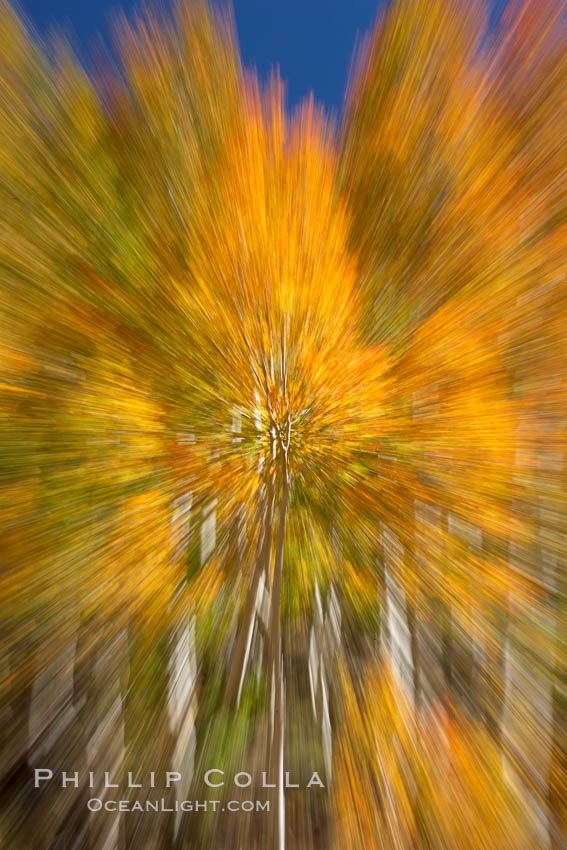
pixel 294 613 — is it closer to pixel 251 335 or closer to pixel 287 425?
pixel 287 425

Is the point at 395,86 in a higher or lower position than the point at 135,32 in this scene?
lower

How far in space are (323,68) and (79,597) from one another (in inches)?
48.7

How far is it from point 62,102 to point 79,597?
3.37 feet

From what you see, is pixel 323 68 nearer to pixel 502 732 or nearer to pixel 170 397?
pixel 170 397

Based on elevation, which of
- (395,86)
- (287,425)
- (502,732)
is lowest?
(502,732)

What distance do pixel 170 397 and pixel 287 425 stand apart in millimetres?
266

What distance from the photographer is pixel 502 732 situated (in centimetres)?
105

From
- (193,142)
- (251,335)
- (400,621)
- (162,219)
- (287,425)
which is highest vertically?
(193,142)

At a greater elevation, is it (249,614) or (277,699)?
(249,614)

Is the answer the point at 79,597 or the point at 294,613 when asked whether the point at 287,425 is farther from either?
the point at 79,597

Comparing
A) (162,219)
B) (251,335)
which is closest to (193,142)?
(162,219)

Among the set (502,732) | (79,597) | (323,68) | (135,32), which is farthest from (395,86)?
(502,732)

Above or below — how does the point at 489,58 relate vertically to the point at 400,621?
above

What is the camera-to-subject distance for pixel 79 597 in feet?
3.48
